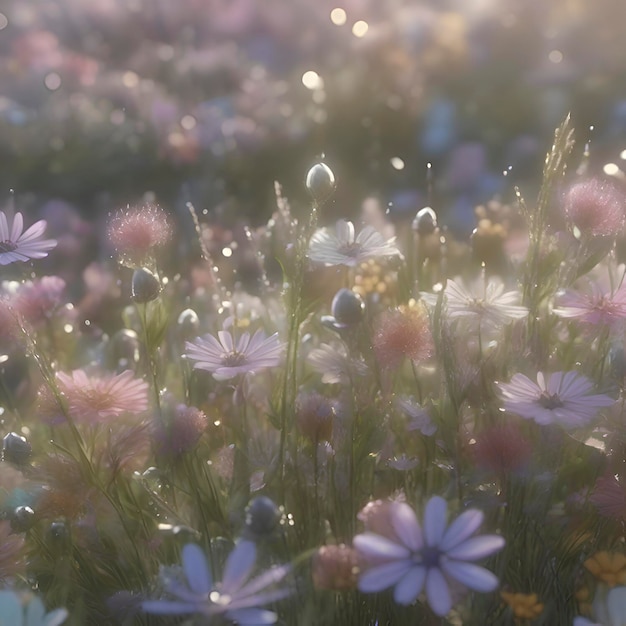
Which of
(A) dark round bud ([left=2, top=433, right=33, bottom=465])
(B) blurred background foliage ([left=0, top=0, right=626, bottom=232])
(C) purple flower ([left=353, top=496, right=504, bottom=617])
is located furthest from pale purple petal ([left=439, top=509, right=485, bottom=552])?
(B) blurred background foliage ([left=0, top=0, right=626, bottom=232])

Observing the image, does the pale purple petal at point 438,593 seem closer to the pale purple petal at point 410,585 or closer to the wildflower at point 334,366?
the pale purple petal at point 410,585

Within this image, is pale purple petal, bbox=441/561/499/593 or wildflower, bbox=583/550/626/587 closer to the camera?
pale purple petal, bbox=441/561/499/593

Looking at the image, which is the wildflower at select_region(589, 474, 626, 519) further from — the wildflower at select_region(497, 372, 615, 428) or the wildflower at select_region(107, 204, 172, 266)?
the wildflower at select_region(107, 204, 172, 266)

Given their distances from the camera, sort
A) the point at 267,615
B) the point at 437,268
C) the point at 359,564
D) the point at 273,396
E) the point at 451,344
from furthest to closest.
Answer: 1. the point at 437,268
2. the point at 273,396
3. the point at 451,344
4. the point at 359,564
5. the point at 267,615

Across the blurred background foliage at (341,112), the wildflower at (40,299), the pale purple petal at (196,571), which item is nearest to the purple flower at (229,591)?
the pale purple petal at (196,571)

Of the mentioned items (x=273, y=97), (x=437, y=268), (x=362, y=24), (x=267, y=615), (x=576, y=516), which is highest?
(x=362, y=24)

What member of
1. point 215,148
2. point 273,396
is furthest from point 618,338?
point 215,148

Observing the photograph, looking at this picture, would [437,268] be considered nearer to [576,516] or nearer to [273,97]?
[576,516]

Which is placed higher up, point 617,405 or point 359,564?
point 617,405
